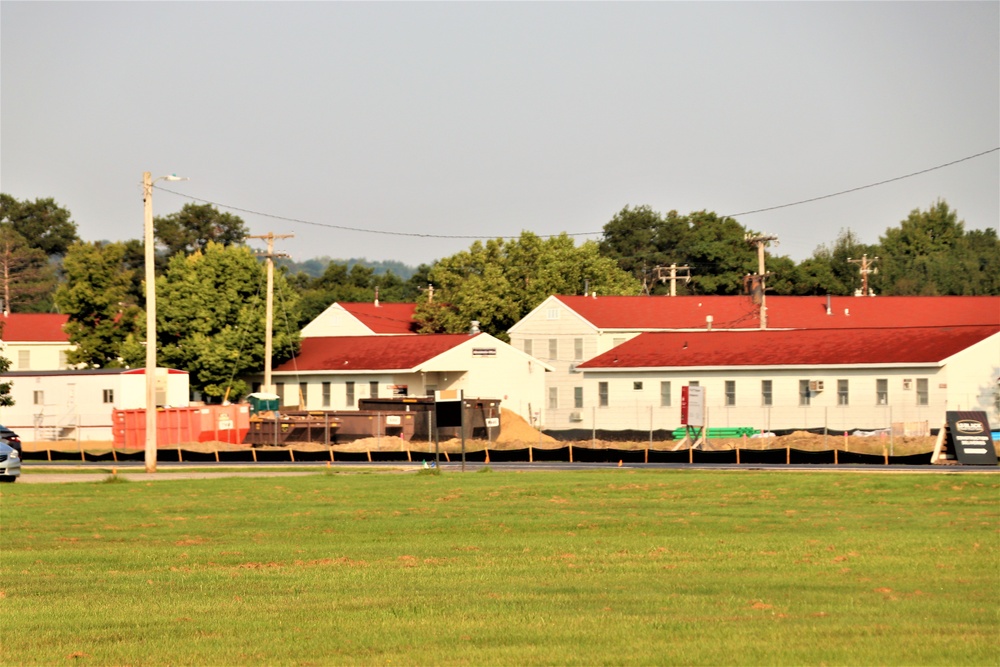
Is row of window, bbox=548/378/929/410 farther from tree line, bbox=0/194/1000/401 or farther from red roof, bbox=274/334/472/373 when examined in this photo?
tree line, bbox=0/194/1000/401

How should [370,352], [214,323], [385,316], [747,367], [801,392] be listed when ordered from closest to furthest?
1. [801,392]
2. [747,367]
3. [214,323]
4. [370,352]
5. [385,316]

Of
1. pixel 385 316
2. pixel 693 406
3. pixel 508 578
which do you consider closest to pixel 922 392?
pixel 693 406

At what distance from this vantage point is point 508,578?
1745 centimetres

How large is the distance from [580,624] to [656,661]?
1903mm

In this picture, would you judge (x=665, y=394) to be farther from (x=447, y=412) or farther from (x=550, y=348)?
(x=447, y=412)

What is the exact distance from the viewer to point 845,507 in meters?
28.6

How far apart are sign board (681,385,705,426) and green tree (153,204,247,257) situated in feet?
365

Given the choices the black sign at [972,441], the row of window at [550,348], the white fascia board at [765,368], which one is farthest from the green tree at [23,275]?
the black sign at [972,441]

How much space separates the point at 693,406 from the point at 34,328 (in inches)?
2337

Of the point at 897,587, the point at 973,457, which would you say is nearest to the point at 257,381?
the point at 973,457

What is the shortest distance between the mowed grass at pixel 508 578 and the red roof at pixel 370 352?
43483 millimetres

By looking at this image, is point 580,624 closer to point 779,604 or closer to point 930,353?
point 779,604

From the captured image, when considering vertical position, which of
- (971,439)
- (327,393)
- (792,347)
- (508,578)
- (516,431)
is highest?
(792,347)

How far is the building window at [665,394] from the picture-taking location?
6806cm
